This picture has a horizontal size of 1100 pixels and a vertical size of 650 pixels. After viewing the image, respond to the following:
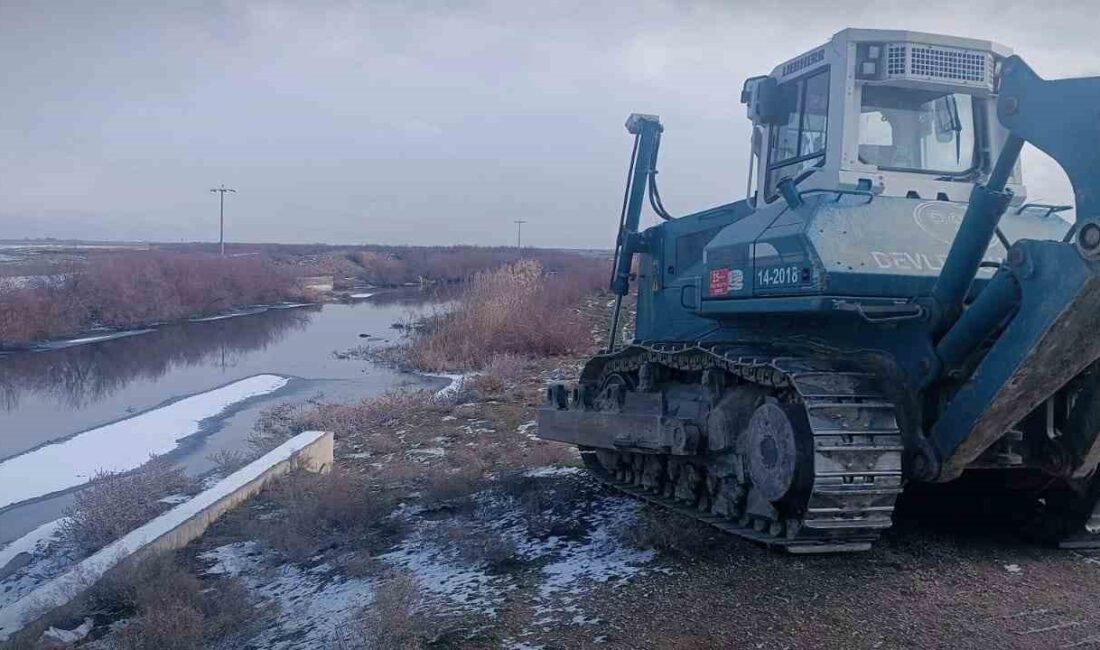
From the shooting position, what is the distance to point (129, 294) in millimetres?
32438

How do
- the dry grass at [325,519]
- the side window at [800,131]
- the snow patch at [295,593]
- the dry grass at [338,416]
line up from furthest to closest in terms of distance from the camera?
1. the dry grass at [338,416]
2. the dry grass at [325,519]
3. the side window at [800,131]
4. the snow patch at [295,593]

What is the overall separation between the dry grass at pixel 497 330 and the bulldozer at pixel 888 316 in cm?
1280

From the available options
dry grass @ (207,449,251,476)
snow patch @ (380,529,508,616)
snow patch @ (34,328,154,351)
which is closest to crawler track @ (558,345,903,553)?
snow patch @ (380,529,508,616)

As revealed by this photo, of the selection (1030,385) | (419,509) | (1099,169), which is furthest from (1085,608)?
(419,509)

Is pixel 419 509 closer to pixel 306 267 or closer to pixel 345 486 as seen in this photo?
pixel 345 486

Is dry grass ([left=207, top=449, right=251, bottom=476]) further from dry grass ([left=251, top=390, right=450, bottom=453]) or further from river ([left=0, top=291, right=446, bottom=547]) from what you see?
dry grass ([left=251, top=390, right=450, bottom=453])

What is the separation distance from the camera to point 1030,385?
479cm

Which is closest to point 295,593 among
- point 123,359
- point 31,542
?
point 31,542

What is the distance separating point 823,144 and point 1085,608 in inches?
114

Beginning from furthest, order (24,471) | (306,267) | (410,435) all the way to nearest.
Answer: (306,267) < (410,435) < (24,471)

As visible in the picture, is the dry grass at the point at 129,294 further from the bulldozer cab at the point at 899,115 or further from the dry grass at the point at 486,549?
Answer: the bulldozer cab at the point at 899,115

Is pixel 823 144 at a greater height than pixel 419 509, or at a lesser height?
greater

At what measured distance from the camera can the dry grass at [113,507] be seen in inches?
327

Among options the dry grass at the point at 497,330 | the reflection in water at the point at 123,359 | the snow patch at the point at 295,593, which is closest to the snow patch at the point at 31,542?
the snow patch at the point at 295,593
